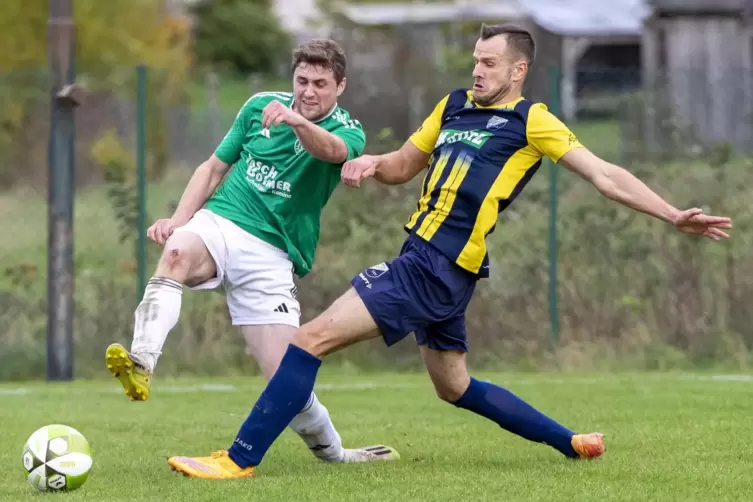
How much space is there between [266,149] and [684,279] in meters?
6.29

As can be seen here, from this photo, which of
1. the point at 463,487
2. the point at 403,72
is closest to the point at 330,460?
the point at 463,487

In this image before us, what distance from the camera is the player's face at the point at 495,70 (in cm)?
622

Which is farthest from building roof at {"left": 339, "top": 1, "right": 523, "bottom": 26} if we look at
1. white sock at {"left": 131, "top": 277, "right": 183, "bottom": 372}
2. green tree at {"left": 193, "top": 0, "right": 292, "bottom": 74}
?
white sock at {"left": 131, "top": 277, "right": 183, "bottom": 372}

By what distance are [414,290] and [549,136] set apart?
91 centimetres

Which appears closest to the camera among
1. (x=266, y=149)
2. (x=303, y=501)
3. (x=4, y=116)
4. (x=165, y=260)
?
(x=303, y=501)

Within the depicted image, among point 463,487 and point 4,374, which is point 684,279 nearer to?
point 4,374

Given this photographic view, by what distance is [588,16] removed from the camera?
4225 centimetres

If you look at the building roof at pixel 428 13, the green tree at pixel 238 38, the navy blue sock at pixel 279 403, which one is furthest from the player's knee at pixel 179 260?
the green tree at pixel 238 38

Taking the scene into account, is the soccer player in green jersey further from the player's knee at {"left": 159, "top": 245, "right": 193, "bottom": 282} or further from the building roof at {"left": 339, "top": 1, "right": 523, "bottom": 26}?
the building roof at {"left": 339, "top": 1, "right": 523, "bottom": 26}

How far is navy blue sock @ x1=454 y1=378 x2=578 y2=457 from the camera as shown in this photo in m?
6.51

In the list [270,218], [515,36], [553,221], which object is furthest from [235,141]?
[553,221]

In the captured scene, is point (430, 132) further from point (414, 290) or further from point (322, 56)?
point (414, 290)

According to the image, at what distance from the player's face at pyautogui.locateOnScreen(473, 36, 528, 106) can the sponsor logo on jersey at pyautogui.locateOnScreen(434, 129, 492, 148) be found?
0.52ft

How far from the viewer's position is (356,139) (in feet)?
21.4
